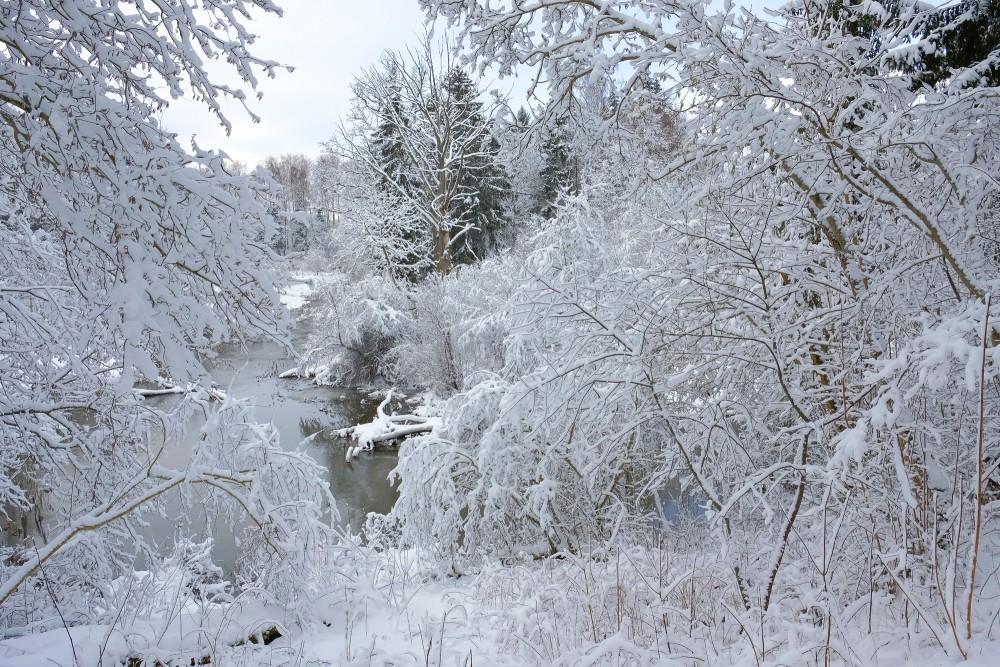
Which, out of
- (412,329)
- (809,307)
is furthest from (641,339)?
(412,329)

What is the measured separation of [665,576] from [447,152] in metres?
16.0

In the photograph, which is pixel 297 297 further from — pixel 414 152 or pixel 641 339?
pixel 641 339

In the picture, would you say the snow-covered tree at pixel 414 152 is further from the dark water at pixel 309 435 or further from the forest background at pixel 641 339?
the forest background at pixel 641 339

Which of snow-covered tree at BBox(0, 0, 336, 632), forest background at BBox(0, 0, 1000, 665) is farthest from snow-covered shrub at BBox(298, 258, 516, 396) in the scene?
snow-covered tree at BBox(0, 0, 336, 632)

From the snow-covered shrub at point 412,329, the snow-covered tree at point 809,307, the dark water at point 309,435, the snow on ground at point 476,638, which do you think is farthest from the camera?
the snow-covered shrub at point 412,329

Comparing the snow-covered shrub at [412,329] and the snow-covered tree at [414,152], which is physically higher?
the snow-covered tree at [414,152]

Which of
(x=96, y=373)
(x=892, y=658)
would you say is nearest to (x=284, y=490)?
(x=96, y=373)

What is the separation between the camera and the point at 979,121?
2887mm

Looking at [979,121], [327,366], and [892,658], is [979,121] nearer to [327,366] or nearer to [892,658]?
[892,658]

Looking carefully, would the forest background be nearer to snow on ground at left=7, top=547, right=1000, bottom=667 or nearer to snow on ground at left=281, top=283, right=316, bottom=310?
snow on ground at left=7, top=547, right=1000, bottom=667

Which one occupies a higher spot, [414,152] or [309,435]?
[414,152]

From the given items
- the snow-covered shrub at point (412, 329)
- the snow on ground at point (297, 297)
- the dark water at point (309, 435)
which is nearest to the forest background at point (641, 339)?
the dark water at point (309, 435)

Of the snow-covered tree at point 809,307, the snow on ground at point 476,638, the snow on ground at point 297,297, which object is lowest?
the snow on ground at point 476,638

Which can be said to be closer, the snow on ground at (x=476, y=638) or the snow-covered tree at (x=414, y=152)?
the snow on ground at (x=476, y=638)
